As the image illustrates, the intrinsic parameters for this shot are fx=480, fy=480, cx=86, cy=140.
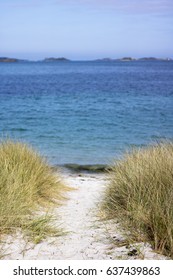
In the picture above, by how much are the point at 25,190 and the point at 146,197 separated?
5.71 feet

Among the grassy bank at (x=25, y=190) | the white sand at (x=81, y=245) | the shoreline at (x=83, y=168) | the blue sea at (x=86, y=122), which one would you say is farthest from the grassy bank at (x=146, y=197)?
the shoreline at (x=83, y=168)

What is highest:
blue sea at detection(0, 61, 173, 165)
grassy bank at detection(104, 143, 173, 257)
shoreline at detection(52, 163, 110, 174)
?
grassy bank at detection(104, 143, 173, 257)

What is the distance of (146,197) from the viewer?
5.62 meters

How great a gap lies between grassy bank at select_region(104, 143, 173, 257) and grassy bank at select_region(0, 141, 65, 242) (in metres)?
0.94

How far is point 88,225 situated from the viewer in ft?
19.9

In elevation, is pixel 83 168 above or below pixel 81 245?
below

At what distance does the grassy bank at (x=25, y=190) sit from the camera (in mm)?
5500

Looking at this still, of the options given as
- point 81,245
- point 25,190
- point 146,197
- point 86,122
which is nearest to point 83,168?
point 25,190

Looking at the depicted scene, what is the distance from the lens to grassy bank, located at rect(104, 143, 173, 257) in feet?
15.8

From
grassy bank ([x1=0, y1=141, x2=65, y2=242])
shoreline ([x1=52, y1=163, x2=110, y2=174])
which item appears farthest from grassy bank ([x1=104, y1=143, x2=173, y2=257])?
shoreline ([x1=52, y1=163, x2=110, y2=174])

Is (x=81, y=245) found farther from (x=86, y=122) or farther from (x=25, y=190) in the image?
(x=86, y=122)

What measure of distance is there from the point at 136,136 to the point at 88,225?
11.8 metres

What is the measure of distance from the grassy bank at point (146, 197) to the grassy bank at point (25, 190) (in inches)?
36.8

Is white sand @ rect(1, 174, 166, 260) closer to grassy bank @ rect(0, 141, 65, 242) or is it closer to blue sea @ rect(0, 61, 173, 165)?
grassy bank @ rect(0, 141, 65, 242)
